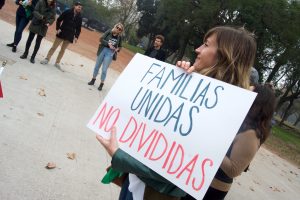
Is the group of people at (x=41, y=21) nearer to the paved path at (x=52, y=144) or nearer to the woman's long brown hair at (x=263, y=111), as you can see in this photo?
the paved path at (x=52, y=144)

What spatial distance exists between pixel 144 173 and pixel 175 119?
327 millimetres

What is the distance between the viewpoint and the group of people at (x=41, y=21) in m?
10.6

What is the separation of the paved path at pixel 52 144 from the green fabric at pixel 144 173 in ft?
6.83

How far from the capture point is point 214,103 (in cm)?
222

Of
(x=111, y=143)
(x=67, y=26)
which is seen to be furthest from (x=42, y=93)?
(x=111, y=143)

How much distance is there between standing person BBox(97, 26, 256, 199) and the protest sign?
0.21ft

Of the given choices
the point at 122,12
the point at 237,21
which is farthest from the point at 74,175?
the point at 122,12

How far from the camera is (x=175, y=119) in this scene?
2273 millimetres

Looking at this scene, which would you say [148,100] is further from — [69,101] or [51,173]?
[69,101]

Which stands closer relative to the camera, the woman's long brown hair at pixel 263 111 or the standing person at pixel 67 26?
the woman's long brown hair at pixel 263 111

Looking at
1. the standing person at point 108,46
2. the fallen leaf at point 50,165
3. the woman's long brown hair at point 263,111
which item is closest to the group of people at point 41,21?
the standing person at point 108,46

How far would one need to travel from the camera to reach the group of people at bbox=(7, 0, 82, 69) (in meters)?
10.6

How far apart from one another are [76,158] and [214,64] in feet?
11.6

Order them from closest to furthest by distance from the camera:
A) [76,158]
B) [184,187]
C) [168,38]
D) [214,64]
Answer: [184,187], [214,64], [76,158], [168,38]
